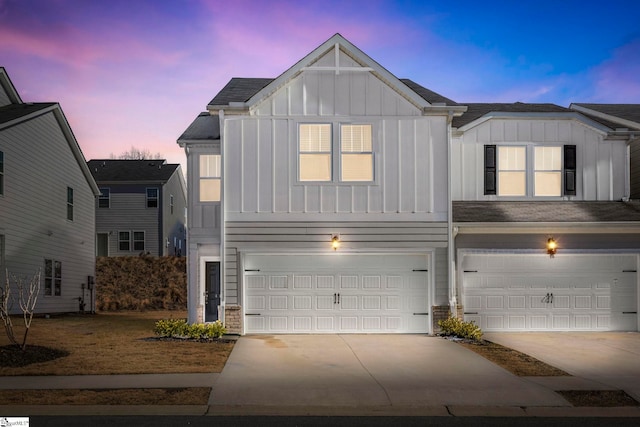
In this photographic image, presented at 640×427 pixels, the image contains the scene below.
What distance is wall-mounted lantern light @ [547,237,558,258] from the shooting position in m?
20.4

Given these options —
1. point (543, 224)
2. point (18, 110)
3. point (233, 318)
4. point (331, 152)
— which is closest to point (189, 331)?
point (233, 318)

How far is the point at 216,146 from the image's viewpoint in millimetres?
20578

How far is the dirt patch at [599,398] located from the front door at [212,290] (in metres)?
13.5

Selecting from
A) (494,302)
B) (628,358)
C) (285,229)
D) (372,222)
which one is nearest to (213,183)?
(285,229)

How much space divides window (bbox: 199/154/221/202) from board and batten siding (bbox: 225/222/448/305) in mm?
1569

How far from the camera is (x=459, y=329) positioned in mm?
18609

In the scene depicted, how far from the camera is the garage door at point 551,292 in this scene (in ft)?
67.2

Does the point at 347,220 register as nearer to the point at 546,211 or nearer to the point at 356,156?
the point at 356,156

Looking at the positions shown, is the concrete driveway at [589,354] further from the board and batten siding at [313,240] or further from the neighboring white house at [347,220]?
the board and batten siding at [313,240]

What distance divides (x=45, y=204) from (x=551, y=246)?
1907cm

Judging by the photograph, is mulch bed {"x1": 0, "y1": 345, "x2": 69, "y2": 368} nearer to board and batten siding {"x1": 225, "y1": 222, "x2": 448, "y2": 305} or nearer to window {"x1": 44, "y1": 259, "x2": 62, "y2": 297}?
board and batten siding {"x1": 225, "y1": 222, "x2": 448, "y2": 305}

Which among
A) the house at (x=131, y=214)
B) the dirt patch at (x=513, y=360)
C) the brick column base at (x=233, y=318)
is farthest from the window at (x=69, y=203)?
the dirt patch at (x=513, y=360)

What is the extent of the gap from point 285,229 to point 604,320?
9871 millimetres

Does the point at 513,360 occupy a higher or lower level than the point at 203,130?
lower
